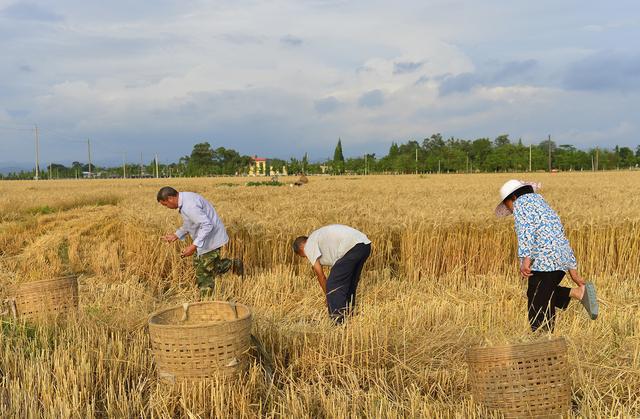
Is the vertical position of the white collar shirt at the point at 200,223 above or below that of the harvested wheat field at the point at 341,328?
above

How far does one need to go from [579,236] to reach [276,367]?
222 inches

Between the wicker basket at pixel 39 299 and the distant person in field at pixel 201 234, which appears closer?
the wicker basket at pixel 39 299

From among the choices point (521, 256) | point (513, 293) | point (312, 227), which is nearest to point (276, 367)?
point (521, 256)

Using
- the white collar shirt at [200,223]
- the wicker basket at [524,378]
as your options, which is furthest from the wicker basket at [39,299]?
the wicker basket at [524,378]

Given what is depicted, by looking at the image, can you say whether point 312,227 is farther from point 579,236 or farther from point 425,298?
point 579,236

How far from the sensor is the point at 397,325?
4.58 metres

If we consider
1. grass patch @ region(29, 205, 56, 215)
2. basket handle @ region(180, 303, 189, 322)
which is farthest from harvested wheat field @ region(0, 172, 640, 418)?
grass patch @ region(29, 205, 56, 215)

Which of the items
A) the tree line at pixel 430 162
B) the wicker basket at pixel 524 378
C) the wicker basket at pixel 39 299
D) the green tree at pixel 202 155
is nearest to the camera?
the wicker basket at pixel 524 378

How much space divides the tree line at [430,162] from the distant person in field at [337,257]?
77510 mm

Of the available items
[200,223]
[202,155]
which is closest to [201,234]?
[200,223]

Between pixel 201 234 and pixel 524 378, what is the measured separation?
4.18m

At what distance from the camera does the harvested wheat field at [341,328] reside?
339cm

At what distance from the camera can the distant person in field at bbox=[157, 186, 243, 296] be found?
6289mm

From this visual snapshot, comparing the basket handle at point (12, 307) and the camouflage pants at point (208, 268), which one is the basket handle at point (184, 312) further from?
the camouflage pants at point (208, 268)
